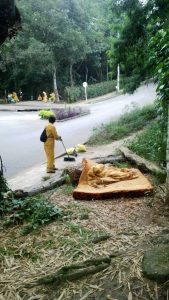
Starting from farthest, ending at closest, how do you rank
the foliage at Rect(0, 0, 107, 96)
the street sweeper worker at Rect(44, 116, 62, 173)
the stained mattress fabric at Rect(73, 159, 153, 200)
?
the foliage at Rect(0, 0, 107, 96) < the street sweeper worker at Rect(44, 116, 62, 173) < the stained mattress fabric at Rect(73, 159, 153, 200)

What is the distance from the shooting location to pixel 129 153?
35.7ft

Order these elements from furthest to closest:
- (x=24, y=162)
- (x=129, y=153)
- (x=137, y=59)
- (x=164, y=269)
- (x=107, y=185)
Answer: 1. (x=137, y=59)
2. (x=24, y=162)
3. (x=129, y=153)
4. (x=107, y=185)
5. (x=164, y=269)

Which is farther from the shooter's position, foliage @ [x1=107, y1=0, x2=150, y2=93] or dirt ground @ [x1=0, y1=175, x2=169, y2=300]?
foliage @ [x1=107, y1=0, x2=150, y2=93]

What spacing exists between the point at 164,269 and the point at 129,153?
25.9ft

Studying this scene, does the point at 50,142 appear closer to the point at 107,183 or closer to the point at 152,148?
the point at 152,148

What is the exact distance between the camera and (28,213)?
527 cm

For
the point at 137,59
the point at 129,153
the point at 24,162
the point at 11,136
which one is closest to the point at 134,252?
the point at 129,153

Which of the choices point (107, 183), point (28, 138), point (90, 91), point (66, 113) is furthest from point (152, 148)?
point (90, 91)

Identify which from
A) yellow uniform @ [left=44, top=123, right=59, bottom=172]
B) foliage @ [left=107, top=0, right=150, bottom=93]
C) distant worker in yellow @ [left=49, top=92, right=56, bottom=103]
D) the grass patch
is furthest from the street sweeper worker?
distant worker in yellow @ [left=49, top=92, right=56, bottom=103]

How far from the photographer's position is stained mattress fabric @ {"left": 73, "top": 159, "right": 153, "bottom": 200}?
262 inches

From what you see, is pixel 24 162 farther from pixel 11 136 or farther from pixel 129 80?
pixel 129 80

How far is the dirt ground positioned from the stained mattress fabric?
1.44 ft

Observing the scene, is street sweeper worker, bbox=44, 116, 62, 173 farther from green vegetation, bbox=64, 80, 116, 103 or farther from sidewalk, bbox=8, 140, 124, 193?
green vegetation, bbox=64, 80, 116, 103

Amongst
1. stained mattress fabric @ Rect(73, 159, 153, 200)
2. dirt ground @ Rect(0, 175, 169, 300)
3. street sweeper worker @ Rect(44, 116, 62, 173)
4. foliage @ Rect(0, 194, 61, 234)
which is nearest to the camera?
dirt ground @ Rect(0, 175, 169, 300)
